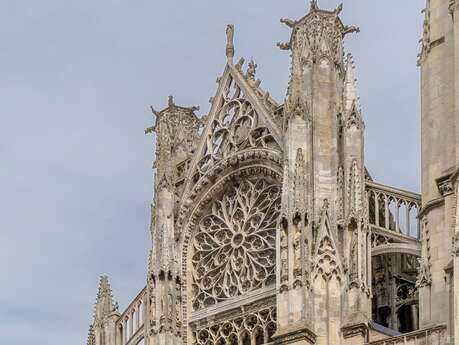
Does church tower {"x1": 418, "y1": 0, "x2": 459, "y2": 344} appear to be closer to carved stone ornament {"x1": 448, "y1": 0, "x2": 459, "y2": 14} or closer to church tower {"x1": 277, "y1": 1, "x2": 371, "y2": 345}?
carved stone ornament {"x1": 448, "y1": 0, "x2": 459, "y2": 14}

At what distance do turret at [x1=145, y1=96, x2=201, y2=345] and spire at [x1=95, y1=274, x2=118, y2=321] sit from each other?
217cm

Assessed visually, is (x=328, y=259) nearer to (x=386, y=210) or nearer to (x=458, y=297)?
(x=386, y=210)

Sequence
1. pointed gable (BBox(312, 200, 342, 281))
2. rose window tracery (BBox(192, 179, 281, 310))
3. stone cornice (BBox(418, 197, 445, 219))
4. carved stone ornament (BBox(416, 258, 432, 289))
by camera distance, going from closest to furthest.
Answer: carved stone ornament (BBox(416, 258, 432, 289)), stone cornice (BBox(418, 197, 445, 219)), pointed gable (BBox(312, 200, 342, 281)), rose window tracery (BBox(192, 179, 281, 310))

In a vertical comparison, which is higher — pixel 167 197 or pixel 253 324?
pixel 167 197

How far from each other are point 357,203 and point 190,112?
741cm

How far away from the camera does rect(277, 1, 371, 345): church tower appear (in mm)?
34031

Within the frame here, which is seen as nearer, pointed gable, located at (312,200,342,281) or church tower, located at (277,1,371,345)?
church tower, located at (277,1,371,345)

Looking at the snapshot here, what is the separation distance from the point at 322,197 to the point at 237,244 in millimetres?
3268

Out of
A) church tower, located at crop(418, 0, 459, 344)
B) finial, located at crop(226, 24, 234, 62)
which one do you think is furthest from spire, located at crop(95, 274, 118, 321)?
Result: church tower, located at crop(418, 0, 459, 344)

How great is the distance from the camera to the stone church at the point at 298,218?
1294 inches

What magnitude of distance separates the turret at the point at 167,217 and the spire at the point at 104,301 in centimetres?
217

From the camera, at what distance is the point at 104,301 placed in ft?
132

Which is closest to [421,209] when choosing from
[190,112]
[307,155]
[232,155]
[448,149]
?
[448,149]

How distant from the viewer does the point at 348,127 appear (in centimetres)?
3616
